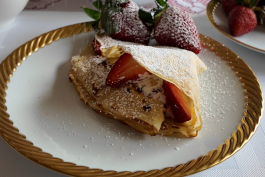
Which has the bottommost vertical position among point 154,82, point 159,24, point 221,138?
point 221,138

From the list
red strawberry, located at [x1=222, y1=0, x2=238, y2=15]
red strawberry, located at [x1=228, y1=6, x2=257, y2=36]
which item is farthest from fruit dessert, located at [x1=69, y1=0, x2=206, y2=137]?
red strawberry, located at [x1=222, y1=0, x2=238, y2=15]

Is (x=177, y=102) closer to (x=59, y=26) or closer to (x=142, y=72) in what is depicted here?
(x=142, y=72)

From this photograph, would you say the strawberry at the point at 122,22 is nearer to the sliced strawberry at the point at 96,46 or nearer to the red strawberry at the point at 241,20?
the sliced strawberry at the point at 96,46

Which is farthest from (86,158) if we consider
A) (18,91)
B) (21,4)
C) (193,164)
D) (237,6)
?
(237,6)

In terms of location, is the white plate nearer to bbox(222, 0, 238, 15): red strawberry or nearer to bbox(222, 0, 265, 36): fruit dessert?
bbox(222, 0, 265, 36): fruit dessert

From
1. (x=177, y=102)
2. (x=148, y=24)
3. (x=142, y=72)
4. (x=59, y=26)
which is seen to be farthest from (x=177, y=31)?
(x=59, y=26)

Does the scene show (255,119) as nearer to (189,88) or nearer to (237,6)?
(189,88)
